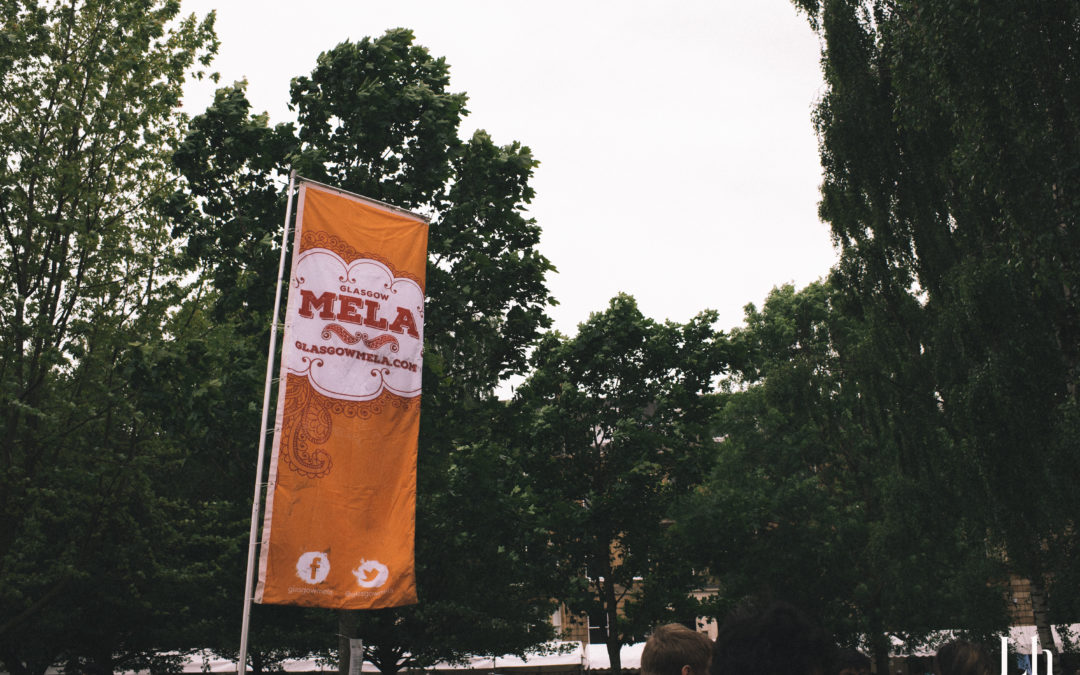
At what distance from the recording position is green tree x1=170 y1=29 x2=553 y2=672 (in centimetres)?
1323

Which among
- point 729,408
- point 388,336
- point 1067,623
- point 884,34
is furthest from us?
point 729,408

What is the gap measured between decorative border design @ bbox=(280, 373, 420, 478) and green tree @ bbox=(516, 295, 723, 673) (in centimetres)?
1152

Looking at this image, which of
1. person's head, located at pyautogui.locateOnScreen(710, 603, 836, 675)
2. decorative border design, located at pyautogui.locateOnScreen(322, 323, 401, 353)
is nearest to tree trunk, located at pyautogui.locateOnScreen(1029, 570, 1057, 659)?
decorative border design, located at pyautogui.locateOnScreen(322, 323, 401, 353)

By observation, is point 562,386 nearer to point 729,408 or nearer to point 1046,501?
point 1046,501

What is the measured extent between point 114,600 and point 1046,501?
67.3 feet


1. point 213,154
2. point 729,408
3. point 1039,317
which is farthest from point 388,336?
point 729,408

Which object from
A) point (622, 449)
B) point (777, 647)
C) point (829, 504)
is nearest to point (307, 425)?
point (777, 647)

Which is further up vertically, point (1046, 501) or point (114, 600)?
point (1046, 501)

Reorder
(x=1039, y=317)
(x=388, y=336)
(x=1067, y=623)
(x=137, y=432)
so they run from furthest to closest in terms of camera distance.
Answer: (x=1067, y=623)
(x=137, y=432)
(x=1039, y=317)
(x=388, y=336)

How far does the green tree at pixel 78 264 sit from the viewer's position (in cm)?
1514

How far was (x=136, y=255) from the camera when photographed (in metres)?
16.2

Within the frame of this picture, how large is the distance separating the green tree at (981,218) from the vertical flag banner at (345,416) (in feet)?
27.9

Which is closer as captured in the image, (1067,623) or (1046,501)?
(1046,501)

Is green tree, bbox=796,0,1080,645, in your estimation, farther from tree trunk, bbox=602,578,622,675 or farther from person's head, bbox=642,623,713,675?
person's head, bbox=642,623,713,675
